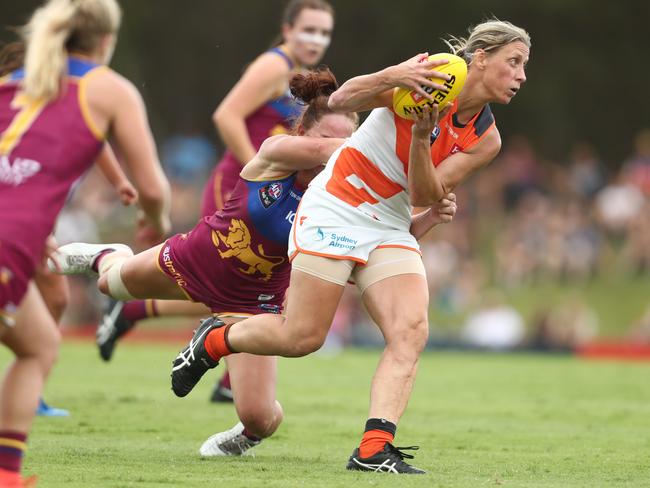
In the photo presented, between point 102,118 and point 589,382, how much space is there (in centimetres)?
844

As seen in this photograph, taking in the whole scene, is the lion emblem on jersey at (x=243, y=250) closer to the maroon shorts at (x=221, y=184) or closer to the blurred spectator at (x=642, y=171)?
the maroon shorts at (x=221, y=184)

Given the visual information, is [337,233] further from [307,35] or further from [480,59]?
[307,35]

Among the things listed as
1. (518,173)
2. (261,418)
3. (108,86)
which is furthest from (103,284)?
(518,173)

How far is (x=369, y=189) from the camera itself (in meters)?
6.13

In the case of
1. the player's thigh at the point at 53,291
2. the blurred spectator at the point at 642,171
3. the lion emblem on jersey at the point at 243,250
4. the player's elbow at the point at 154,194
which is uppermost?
the blurred spectator at the point at 642,171

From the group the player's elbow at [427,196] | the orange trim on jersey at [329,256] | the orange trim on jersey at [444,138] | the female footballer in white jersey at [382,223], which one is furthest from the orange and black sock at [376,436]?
the orange trim on jersey at [444,138]

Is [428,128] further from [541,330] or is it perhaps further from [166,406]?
[541,330]

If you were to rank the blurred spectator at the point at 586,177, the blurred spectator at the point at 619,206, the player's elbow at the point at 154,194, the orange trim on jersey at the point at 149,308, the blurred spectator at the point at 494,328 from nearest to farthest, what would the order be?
the player's elbow at the point at 154,194
the orange trim on jersey at the point at 149,308
the blurred spectator at the point at 494,328
the blurred spectator at the point at 619,206
the blurred spectator at the point at 586,177

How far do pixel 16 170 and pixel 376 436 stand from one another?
218 cm

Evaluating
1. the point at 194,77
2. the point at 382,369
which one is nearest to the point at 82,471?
the point at 382,369

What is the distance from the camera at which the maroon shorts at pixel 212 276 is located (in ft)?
22.2

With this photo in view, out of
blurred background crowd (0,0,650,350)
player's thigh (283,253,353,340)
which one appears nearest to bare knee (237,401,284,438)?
player's thigh (283,253,353,340)

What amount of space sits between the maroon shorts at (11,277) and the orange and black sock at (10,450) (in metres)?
0.46

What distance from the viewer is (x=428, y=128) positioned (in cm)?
567
